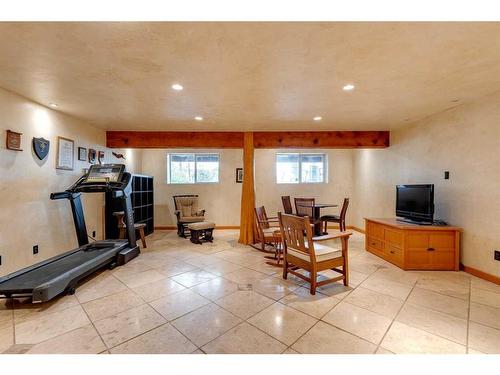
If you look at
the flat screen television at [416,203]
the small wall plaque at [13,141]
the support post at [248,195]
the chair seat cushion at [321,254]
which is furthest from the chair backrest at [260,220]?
the small wall plaque at [13,141]

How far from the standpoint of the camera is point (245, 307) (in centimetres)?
226

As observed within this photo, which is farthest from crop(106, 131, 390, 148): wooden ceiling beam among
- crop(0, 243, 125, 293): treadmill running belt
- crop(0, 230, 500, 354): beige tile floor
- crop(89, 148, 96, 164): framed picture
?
crop(0, 230, 500, 354): beige tile floor

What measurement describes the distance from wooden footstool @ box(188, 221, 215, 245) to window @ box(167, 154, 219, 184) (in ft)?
6.23

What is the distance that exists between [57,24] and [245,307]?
284cm

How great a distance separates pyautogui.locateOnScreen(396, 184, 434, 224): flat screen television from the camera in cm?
343

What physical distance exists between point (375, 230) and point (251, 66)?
361 cm

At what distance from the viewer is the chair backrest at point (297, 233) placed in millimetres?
2475

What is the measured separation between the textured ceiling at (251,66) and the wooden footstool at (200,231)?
248 cm

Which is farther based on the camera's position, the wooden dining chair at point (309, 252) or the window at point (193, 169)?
the window at point (193, 169)

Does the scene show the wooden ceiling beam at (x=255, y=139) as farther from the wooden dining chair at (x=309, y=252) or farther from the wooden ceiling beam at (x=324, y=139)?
the wooden dining chair at (x=309, y=252)

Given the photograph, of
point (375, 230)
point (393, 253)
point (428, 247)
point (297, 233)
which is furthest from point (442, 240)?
point (297, 233)

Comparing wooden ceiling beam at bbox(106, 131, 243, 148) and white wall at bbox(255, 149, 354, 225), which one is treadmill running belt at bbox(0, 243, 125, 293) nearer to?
wooden ceiling beam at bbox(106, 131, 243, 148)

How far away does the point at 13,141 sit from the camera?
2.84 meters
